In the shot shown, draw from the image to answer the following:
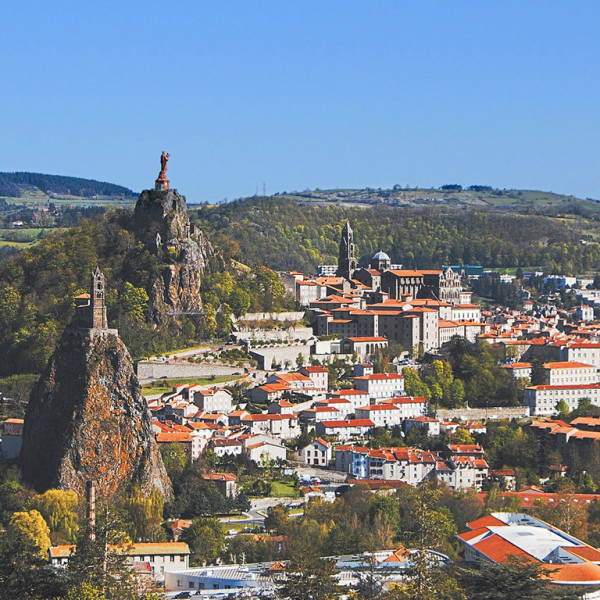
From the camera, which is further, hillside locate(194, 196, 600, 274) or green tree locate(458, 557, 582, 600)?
hillside locate(194, 196, 600, 274)

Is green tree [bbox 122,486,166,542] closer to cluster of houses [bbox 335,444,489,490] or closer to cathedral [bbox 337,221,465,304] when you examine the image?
cluster of houses [bbox 335,444,489,490]

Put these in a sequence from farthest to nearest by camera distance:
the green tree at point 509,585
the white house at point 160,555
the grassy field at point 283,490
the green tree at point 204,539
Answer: the grassy field at point 283,490 → the green tree at point 204,539 → the white house at point 160,555 → the green tree at point 509,585

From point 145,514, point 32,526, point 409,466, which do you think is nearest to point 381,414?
point 409,466

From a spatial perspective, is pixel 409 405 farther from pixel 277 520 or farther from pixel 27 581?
pixel 27 581

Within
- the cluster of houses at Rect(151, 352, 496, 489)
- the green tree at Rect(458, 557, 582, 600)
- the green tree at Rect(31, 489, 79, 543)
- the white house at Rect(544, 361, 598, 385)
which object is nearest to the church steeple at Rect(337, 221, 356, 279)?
the white house at Rect(544, 361, 598, 385)

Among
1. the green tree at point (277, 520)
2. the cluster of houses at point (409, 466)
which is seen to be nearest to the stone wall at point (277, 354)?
the cluster of houses at point (409, 466)

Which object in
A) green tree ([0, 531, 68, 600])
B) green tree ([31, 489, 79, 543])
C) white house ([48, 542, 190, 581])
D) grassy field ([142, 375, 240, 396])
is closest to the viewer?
green tree ([0, 531, 68, 600])

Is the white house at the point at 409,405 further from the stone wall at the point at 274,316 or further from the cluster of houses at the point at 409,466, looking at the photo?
the stone wall at the point at 274,316

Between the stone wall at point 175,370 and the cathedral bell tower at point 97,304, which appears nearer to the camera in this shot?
the cathedral bell tower at point 97,304
